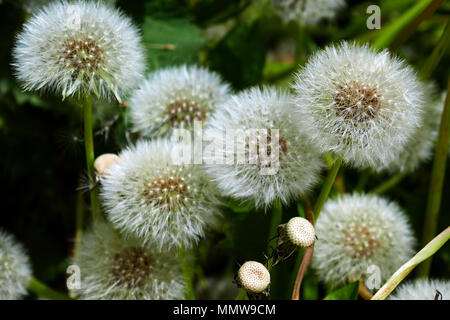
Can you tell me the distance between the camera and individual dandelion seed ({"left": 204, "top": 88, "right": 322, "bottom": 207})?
93 cm

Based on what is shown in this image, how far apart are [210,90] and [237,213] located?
0.30 meters

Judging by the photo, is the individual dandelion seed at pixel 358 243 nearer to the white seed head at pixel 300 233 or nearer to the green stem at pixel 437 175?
the green stem at pixel 437 175

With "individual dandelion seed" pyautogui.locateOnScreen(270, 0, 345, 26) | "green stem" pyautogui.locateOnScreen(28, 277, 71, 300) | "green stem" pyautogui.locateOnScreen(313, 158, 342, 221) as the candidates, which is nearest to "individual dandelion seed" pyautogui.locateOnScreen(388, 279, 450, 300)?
"green stem" pyautogui.locateOnScreen(313, 158, 342, 221)

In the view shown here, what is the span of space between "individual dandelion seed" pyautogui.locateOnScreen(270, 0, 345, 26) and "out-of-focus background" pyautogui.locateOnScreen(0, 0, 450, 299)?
5 cm

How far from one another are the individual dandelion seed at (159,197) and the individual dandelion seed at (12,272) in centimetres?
→ 29

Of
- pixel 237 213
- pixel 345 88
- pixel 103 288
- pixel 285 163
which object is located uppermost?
pixel 345 88

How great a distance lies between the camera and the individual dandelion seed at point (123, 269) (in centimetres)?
103

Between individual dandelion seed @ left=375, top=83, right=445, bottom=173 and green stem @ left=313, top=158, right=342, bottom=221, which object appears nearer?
green stem @ left=313, top=158, right=342, bottom=221

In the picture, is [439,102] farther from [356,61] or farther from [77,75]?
[77,75]

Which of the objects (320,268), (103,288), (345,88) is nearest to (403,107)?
(345,88)

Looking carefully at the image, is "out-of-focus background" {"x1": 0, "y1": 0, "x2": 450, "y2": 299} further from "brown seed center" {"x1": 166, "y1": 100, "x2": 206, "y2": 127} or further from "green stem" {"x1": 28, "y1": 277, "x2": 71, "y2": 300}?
"green stem" {"x1": 28, "y1": 277, "x2": 71, "y2": 300}

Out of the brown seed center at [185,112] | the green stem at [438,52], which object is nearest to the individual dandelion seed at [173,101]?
the brown seed center at [185,112]

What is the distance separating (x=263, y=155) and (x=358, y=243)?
34 cm

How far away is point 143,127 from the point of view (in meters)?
1.13
